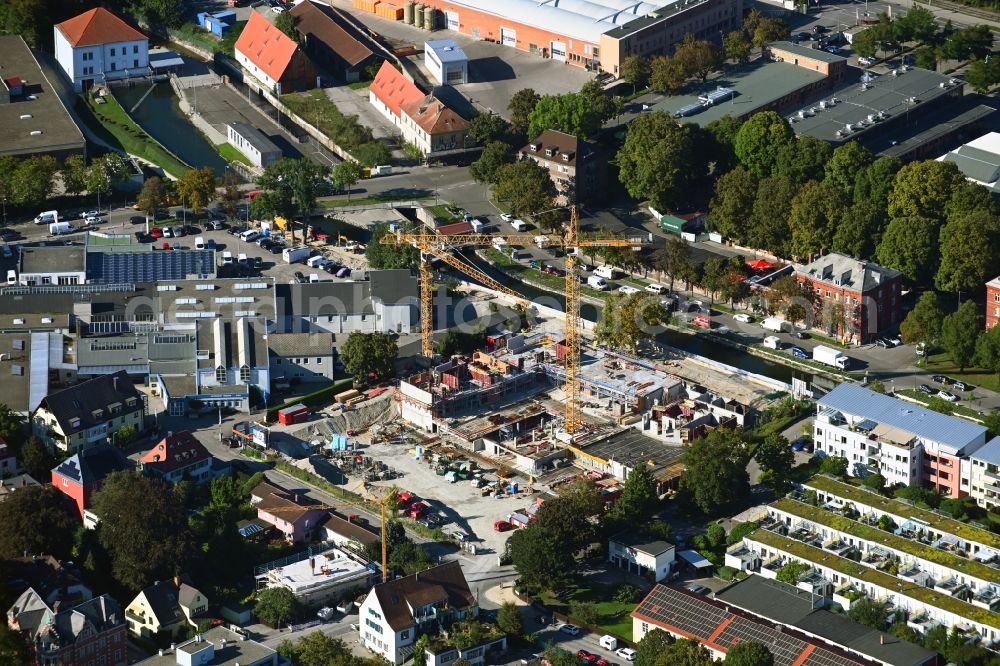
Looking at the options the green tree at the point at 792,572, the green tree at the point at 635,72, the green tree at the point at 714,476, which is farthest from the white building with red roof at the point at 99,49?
the green tree at the point at 792,572

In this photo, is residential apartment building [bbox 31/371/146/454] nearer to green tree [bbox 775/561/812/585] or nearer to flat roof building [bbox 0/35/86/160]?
flat roof building [bbox 0/35/86/160]

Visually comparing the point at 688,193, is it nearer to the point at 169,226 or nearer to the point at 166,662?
the point at 169,226

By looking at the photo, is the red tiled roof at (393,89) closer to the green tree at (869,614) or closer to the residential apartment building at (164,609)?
the residential apartment building at (164,609)

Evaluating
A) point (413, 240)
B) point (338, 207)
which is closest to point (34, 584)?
point (413, 240)

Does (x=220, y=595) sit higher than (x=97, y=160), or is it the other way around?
(x=97, y=160)

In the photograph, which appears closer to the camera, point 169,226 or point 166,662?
point 166,662

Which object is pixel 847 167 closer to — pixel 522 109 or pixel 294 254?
pixel 522 109
